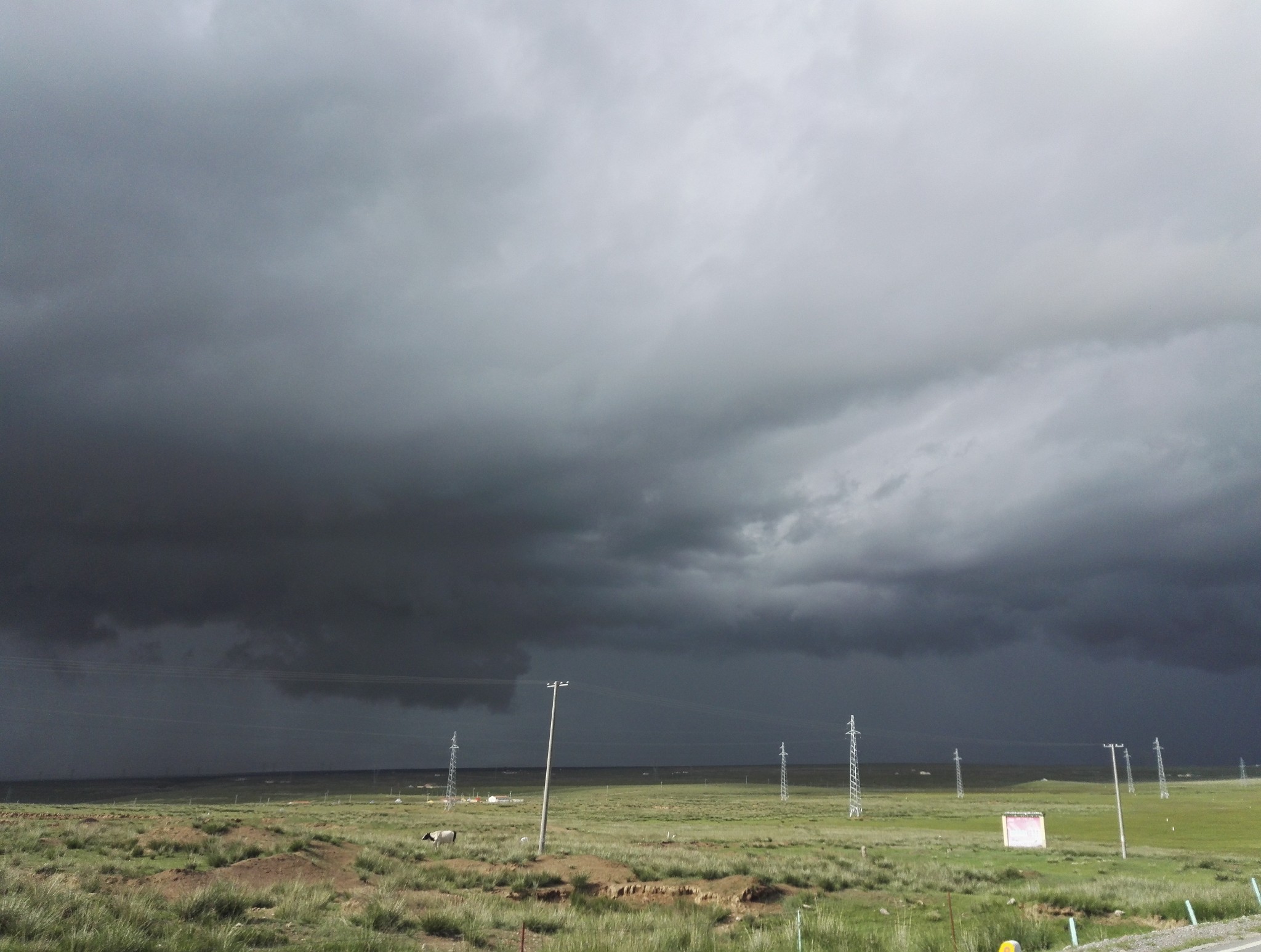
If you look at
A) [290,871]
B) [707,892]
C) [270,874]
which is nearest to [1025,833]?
[707,892]

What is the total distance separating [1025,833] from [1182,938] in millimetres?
43644

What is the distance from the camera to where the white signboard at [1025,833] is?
59.1m

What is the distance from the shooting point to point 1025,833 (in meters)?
59.5

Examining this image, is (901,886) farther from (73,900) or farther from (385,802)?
(385,802)

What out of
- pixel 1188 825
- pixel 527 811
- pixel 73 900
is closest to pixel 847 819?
pixel 1188 825

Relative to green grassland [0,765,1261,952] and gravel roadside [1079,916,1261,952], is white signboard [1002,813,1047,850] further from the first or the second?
gravel roadside [1079,916,1261,952]

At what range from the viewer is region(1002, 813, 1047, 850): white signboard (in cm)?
5906

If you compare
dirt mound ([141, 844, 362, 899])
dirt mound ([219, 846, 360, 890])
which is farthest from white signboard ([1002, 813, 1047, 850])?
dirt mound ([219, 846, 360, 890])

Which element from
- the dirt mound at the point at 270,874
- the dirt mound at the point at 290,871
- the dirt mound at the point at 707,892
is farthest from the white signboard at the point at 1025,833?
the dirt mound at the point at 290,871

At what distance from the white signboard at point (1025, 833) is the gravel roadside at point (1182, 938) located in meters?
38.4

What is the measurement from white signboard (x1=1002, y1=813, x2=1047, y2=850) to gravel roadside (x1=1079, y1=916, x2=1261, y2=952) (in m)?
38.4

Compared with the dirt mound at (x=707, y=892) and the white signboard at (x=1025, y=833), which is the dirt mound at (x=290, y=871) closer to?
the dirt mound at (x=707, y=892)

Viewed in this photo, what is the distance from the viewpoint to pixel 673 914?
85.3 feet

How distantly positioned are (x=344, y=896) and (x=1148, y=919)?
25.7 meters
